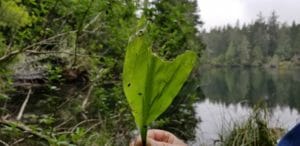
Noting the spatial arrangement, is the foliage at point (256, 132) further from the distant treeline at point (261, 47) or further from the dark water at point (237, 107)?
the distant treeline at point (261, 47)

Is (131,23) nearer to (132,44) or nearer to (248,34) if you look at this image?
(132,44)

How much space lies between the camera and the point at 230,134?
560cm

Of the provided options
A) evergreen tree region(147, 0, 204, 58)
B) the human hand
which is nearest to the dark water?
the human hand

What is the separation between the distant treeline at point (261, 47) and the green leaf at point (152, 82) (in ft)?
266

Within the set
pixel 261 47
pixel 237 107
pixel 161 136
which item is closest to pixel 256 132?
pixel 161 136

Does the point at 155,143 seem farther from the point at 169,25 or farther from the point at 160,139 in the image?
the point at 169,25

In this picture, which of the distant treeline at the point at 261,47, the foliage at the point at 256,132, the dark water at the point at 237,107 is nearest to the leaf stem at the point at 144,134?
the dark water at the point at 237,107

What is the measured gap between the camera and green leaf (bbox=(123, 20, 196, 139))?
64 cm

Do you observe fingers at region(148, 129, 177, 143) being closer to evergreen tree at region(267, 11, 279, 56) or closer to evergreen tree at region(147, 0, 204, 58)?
evergreen tree at region(147, 0, 204, 58)

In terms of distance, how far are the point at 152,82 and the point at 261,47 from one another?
291 ft

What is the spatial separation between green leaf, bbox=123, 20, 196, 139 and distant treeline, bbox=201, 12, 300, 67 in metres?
81.1

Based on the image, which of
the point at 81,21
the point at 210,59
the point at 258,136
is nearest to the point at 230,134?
the point at 258,136

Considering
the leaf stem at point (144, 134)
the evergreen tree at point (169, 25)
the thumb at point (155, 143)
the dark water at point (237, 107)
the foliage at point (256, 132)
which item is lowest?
the dark water at point (237, 107)

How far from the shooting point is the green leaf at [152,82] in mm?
639
